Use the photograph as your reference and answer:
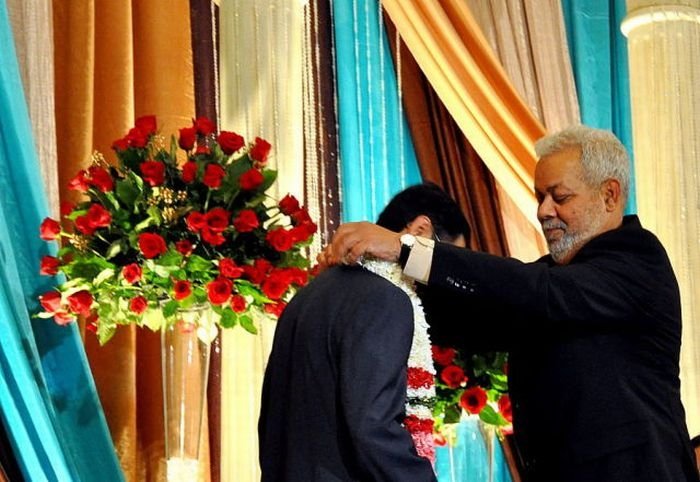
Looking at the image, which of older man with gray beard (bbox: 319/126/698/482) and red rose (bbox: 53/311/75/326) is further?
red rose (bbox: 53/311/75/326)

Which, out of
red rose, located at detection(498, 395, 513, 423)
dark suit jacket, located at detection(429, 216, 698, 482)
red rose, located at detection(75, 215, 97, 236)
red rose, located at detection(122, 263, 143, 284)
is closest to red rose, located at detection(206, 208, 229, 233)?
red rose, located at detection(122, 263, 143, 284)

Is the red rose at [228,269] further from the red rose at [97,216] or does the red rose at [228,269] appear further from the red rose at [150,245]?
the red rose at [97,216]

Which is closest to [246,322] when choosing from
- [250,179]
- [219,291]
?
[219,291]

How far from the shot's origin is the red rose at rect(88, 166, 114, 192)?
3625mm

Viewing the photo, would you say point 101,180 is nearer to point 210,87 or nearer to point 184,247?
point 184,247

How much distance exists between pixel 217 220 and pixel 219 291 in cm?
20

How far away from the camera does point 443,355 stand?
12.3ft

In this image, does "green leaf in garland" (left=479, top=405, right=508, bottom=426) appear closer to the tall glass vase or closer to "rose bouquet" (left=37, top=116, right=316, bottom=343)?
"rose bouquet" (left=37, top=116, right=316, bottom=343)

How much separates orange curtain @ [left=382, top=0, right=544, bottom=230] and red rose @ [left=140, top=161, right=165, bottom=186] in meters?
1.85

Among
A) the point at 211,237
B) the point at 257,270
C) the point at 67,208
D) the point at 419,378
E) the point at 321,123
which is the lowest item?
the point at 419,378

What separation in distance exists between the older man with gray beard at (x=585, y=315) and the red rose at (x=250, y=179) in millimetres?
679

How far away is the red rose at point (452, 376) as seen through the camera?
374 centimetres

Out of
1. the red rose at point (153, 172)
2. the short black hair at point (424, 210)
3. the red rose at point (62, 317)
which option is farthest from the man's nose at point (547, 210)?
the red rose at point (62, 317)

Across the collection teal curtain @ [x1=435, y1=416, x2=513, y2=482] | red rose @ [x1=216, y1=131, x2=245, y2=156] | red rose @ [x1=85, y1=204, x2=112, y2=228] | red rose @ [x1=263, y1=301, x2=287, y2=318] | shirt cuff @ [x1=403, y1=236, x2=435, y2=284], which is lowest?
teal curtain @ [x1=435, y1=416, x2=513, y2=482]
